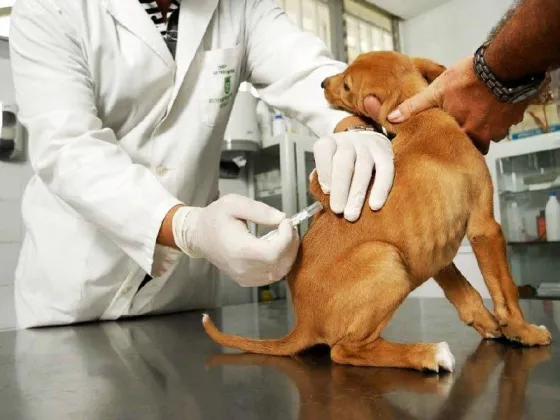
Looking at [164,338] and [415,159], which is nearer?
[415,159]

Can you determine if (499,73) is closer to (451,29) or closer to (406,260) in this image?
(406,260)

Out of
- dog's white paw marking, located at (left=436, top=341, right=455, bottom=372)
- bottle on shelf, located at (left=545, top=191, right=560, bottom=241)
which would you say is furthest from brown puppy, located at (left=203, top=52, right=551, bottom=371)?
bottle on shelf, located at (left=545, top=191, right=560, bottom=241)

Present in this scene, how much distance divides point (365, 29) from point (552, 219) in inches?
76.4

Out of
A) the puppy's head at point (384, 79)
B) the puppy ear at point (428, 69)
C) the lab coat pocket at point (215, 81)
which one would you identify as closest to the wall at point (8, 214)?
the lab coat pocket at point (215, 81)

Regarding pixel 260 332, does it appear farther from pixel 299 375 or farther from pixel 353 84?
pixel 353 84

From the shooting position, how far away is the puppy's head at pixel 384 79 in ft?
3.00

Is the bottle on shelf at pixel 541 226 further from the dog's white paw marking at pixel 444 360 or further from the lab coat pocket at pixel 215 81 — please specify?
the dog's white paw marking at pixel 444 360

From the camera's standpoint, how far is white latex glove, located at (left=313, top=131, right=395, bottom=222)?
763 mm

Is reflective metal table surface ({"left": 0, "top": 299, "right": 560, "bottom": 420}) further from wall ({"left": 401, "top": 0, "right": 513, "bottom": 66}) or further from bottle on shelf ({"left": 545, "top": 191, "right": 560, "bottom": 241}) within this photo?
wall ({"left": 401, "top": 0, "right": 513, "bottom": 66})

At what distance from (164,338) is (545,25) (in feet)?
2.85

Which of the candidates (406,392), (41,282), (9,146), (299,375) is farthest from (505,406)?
(9,146)

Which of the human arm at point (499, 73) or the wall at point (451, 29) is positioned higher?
the wall at point (451, 29)

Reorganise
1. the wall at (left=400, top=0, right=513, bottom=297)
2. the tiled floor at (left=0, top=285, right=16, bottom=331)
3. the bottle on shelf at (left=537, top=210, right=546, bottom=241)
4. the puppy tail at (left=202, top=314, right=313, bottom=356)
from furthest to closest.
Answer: the wall at (left=400, top=0, right=513, bottom=297)
the bottle on shelf at (left=537, top=210, right=546, bottom=241)
the tiled floor at (left=0, top=285, right=16, bottom=331)
the puppy tail at (left=202, top=314, right=313, bottom=356)

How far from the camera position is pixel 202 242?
33.2 inches
